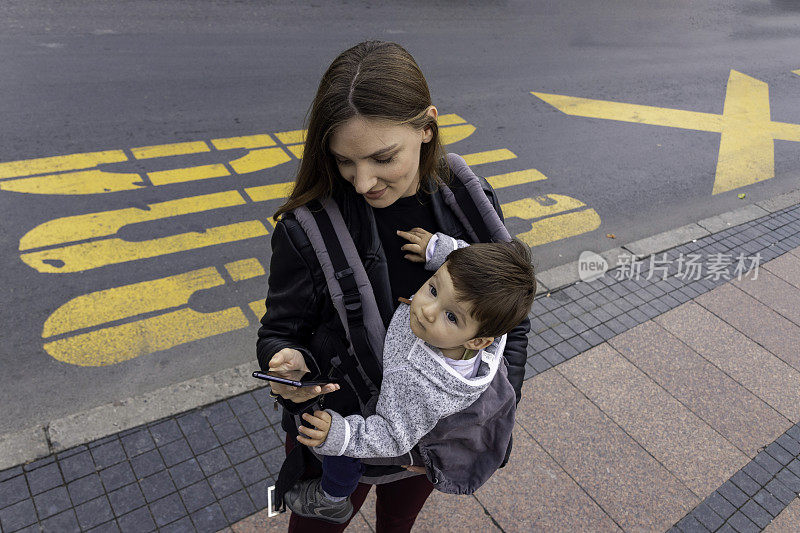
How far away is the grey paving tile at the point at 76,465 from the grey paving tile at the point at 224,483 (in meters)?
0.64

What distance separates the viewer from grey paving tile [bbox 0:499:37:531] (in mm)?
3014

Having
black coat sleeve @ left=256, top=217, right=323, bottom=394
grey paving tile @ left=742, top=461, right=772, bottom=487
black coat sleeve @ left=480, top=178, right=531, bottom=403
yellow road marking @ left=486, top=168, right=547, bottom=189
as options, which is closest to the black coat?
black coat sleeve @ left=256, top=217, right=323, bottom=394

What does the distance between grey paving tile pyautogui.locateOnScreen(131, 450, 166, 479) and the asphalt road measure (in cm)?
60

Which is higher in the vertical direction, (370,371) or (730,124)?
(370,371)

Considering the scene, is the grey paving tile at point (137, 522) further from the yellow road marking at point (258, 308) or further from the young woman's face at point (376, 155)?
the young woman's face at point (376, 155)

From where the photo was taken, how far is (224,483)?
341 cm

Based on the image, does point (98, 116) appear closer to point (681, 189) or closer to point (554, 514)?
point (554, 514)

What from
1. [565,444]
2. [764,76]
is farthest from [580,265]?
[764,76]

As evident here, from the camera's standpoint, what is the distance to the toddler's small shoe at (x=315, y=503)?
208cm

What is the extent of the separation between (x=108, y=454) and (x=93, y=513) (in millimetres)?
381

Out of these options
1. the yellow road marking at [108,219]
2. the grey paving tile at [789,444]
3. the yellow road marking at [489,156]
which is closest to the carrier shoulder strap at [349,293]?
the grey paving tile at [789,444]

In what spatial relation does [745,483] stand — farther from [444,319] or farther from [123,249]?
[123,249]

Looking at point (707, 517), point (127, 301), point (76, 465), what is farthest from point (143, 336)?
point (707, 517)

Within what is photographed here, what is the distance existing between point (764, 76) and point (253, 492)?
13.2 metres
